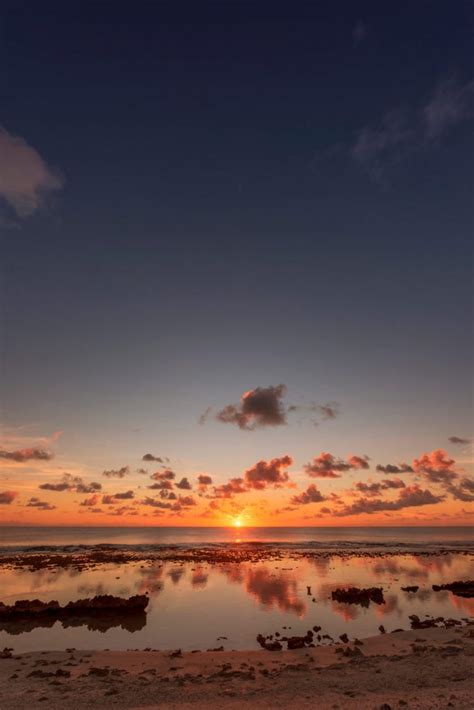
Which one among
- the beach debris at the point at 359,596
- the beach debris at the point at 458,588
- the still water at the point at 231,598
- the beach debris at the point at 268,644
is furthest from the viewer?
the beach debris at the point at 458,588

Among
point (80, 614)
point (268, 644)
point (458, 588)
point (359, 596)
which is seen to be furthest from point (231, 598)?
point (458, 588)

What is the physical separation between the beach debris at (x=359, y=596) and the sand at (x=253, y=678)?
12251mm

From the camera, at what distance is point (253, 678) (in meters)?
18.5

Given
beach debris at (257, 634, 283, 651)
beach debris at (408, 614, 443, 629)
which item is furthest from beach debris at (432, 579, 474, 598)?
beach debris at (257, 634, 283, 651)

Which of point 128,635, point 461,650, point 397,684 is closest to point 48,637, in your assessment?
point 128,635

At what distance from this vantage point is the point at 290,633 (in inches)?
1046

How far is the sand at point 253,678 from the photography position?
15508 mm

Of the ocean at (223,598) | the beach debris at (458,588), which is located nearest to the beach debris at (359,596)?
the ocean at (223,598)

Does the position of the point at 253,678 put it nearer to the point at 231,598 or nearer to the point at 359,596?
the point at 231,598

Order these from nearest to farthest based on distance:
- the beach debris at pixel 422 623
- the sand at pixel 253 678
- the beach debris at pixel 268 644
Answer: the sand at pixel 253 678 < the beach debris at pixel 268 644 < the beach debris at pixel 422 623

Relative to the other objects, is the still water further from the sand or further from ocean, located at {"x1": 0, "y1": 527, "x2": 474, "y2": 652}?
the sand

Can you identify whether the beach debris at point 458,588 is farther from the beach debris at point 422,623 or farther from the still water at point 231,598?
the beach debris at point 422,623

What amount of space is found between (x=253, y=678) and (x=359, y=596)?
71.6 ft

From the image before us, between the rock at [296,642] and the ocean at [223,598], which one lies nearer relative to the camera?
the rock at [296,642]
